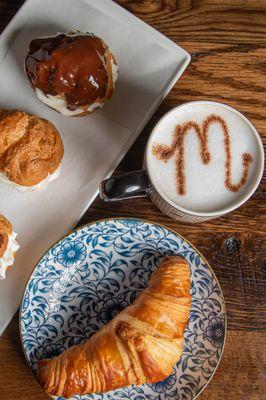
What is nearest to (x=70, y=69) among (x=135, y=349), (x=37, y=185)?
(x=37, y=185)

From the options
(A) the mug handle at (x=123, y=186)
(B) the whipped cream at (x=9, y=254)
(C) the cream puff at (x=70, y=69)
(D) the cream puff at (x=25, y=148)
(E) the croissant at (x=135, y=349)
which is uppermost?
(C) the cream puff at (x=70, y=69)

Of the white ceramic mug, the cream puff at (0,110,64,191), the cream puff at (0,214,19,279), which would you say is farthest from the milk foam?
the cream puff at (0,214,19,279)

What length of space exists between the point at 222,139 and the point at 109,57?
35 centimetres

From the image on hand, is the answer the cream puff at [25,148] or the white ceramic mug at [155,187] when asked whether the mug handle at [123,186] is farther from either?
the cream puff at [25,148]

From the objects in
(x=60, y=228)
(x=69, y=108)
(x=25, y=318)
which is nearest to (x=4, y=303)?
(x=25, y=318)

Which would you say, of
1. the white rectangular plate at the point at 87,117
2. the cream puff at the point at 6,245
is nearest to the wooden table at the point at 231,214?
the white rectangular plate at the point at 87,117

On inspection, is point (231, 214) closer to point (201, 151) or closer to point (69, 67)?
point (201, 151)

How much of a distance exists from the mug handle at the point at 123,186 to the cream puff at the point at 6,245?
0.26 metres

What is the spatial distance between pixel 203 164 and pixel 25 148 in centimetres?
42

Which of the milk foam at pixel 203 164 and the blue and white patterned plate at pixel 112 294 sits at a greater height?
the milk foam at pixel 203 164

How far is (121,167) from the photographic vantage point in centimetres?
A: 159

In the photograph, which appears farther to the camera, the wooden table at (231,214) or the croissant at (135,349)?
the wooden table at (231,214)

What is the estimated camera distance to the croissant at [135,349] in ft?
4.66

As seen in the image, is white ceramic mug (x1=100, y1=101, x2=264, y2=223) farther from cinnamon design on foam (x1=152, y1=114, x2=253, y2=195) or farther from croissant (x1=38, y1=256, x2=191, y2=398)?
croissant (x1=38, y1=256, x2=191, y2=398)
